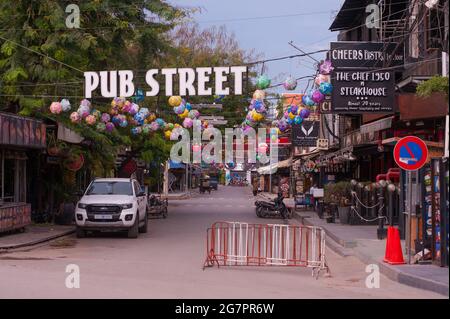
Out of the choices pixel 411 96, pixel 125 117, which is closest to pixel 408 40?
pixel 411 96

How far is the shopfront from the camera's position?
2142cm

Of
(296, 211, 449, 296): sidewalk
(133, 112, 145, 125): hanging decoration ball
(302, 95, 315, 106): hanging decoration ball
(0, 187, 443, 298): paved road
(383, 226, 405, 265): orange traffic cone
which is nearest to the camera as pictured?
(0, 187, 443, 298): paved road

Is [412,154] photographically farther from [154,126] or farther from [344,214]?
[154,126]

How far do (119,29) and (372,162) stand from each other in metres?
15.3

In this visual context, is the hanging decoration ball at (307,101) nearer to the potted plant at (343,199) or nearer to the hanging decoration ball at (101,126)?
the potted plant at (343,199)

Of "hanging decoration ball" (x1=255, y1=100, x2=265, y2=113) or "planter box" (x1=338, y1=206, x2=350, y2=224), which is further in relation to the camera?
"planter box" (x1=338, y1=206, x2=350, y2=224)

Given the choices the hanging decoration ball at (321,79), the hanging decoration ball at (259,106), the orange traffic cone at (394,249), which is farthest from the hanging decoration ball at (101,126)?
the orange traffic cone at (394,249)

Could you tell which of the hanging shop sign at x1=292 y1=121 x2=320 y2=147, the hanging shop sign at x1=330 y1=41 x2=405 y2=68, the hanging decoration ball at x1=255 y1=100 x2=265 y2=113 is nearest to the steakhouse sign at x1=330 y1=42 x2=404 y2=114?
the hanging shop sign at x1=330 y1=41 x2=405 y2=68

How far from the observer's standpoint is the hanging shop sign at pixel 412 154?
14.1 metres

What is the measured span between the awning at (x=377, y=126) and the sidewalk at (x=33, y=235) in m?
12.2

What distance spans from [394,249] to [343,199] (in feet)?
40.7

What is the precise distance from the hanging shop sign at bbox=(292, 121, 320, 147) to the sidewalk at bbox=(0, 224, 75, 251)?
19157 mm

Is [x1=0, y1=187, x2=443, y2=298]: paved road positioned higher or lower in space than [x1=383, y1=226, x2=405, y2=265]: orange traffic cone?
lower

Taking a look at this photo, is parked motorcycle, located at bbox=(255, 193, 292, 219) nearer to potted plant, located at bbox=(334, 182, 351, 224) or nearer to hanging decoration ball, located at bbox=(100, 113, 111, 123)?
potted plant, located at bbox=(334, 182, 351, 224)
